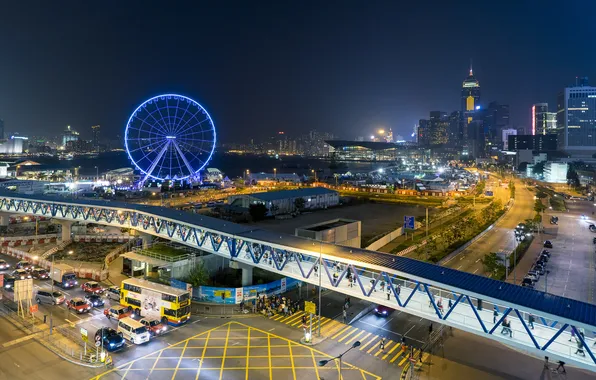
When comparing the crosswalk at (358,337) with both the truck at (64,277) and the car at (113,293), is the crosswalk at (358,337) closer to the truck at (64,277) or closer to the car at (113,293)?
the car at (113,293)

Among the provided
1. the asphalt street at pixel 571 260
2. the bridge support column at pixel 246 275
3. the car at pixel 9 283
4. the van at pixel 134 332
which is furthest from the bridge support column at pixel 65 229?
the asphalt street at pixel 571 260

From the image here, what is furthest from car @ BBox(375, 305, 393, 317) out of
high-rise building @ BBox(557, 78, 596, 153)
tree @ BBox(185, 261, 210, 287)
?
high-rise building @ BBox(557, 78, 596, 153)

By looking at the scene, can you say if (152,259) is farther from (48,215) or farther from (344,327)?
(48,215)

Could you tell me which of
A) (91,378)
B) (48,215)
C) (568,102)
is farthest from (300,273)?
(568,102)

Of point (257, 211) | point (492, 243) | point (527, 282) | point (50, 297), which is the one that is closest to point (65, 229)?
point (50, 297)

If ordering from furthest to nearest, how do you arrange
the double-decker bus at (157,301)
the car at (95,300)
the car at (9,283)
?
1. the car at (9,283)
2. the car at (95,300)
3. the double-decker bus at (157,301)

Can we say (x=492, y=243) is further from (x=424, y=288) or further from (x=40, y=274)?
(x=40, y=274)

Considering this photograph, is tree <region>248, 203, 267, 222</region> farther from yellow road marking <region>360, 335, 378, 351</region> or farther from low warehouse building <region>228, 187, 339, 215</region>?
yellow road marking <region>360, 335, 378, 351</region>
